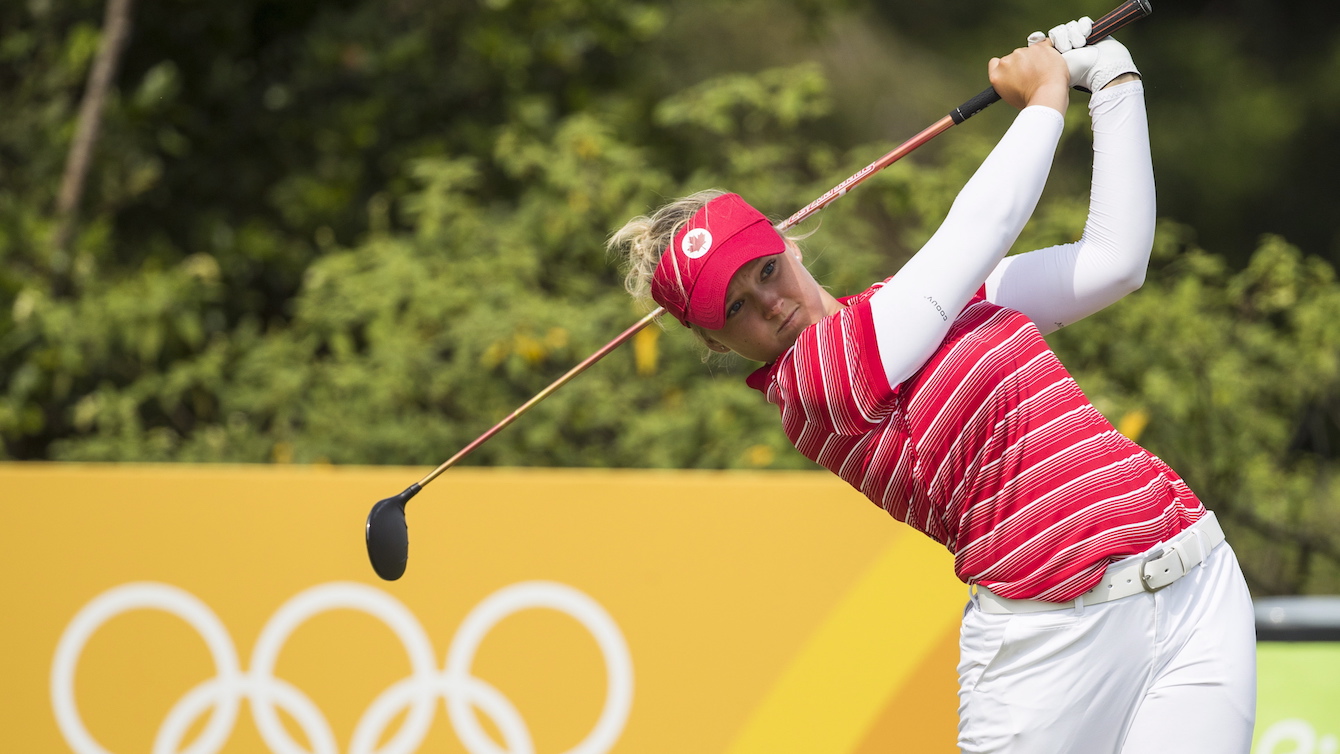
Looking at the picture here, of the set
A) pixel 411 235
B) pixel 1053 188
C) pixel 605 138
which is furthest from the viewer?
pixel 1053 188

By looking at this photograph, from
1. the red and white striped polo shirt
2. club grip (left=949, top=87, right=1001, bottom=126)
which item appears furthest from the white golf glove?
the red and white striped polo shirt

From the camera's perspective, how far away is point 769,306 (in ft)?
5.51

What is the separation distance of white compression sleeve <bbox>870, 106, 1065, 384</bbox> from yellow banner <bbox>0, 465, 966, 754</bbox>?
152cm

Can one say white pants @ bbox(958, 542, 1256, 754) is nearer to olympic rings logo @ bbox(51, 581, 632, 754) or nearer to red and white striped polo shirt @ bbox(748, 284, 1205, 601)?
red and white striped polo shirt @ bbox(748, 284, 1205, 601)

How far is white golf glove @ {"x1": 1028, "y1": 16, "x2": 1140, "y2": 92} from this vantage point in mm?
1693

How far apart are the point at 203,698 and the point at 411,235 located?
3.19 metres

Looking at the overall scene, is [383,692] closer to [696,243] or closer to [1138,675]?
[696,243]

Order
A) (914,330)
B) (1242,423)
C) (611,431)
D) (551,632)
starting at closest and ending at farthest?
(914,330) < (551,632) < (1242,423) < (611,431)

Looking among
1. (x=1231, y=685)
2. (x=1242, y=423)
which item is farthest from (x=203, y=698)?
(x=1242, y=423)

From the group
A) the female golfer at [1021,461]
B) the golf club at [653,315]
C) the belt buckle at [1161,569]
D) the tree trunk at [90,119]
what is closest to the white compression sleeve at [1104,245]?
the female golfer at [1021,461]

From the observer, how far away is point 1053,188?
6297 mm

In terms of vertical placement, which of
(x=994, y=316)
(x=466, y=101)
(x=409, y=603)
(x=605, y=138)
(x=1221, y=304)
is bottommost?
(x=1221, y=304)

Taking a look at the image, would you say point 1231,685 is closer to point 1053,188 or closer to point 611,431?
point 611,431

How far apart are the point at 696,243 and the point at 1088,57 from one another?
0.62 m
